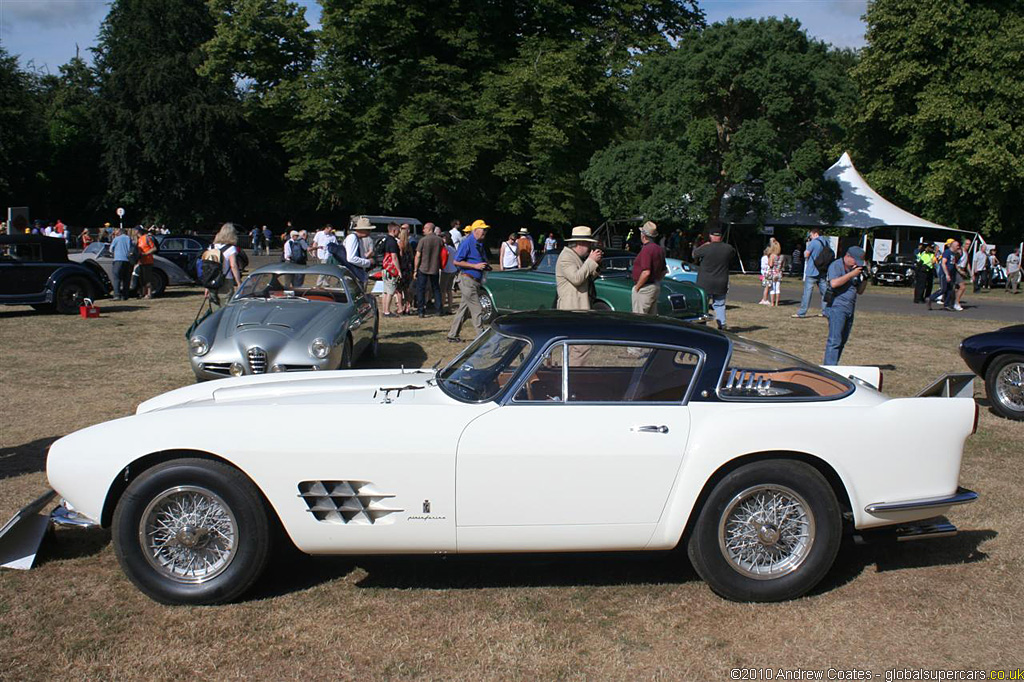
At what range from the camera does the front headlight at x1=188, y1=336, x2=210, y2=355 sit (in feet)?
28.2

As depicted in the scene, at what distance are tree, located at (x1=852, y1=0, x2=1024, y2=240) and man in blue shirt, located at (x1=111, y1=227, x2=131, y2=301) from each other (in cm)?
2972

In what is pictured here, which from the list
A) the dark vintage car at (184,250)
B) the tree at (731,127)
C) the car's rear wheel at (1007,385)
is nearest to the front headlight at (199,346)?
the car's rear wheel at (1007,385)

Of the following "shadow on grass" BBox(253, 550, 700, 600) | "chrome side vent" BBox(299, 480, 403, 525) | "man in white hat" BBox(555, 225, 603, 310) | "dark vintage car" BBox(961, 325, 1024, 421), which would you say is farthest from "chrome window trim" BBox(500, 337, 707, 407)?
"dark vintage car" BBox(961, 325, 1024, 421)

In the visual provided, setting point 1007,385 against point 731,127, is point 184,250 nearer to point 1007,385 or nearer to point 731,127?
point 731,127

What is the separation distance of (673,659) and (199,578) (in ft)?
7.47

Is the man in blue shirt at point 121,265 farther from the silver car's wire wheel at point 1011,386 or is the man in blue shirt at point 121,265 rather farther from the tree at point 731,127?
the tree at point 731,127

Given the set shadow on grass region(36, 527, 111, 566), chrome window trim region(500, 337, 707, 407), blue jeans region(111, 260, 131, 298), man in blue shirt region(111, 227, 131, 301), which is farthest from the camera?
blue jeans region(111, 260, 131, 298)

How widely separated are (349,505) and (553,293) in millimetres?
11043

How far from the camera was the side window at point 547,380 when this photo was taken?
4.30m

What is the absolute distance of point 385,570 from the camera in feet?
14.8

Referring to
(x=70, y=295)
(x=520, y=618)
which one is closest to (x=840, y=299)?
(x=520, y=618)

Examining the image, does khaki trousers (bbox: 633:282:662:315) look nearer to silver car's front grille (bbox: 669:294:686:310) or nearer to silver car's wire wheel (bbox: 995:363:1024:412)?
silver car's front grille (bbox: 669:294:686:310)

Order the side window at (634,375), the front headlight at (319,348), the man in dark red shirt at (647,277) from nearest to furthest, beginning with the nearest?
the side window at (634,375)
the front headlight at (319,348)
the man in dark red shirt at (647,277)

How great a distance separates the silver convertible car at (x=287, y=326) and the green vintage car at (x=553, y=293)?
3.55 m
